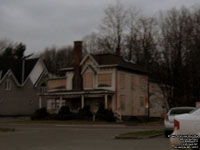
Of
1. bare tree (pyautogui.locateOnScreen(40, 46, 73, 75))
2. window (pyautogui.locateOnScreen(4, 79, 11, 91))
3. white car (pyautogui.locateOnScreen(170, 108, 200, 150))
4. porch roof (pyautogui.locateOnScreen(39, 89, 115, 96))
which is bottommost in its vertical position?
white car (pyautogui.locateOnScreen(170, 108, 200, 150))

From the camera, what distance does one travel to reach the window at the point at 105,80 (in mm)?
45594

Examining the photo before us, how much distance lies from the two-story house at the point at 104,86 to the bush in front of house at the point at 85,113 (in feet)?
2.50

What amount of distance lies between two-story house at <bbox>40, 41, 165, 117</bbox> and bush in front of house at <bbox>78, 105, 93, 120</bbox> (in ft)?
2.50

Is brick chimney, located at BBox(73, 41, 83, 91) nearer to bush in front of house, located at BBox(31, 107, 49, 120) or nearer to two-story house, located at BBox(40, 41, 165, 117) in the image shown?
two-story house, located at BBox(40, 41, 165, 117)

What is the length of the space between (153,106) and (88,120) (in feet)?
44.4

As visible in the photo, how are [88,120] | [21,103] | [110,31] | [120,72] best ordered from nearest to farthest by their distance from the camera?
[88,120] < [120,72] < [21,103] < [110,31]

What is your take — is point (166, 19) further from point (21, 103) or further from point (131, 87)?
point (21, 103)

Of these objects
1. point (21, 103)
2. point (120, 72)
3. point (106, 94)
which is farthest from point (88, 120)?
point (21, 103)

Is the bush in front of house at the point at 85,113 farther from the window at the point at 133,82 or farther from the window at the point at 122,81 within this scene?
the window at the point at 133,82

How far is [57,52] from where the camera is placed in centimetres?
9644

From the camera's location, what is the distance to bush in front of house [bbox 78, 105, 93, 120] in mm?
43150

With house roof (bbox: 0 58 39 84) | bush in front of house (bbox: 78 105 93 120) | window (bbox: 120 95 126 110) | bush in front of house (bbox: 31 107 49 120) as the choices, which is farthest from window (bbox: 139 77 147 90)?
house roof (bbox: 0 58 39 84)

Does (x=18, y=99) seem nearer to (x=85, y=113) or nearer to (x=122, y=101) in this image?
(x=85, y=113)

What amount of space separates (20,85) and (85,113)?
51.6 ft
